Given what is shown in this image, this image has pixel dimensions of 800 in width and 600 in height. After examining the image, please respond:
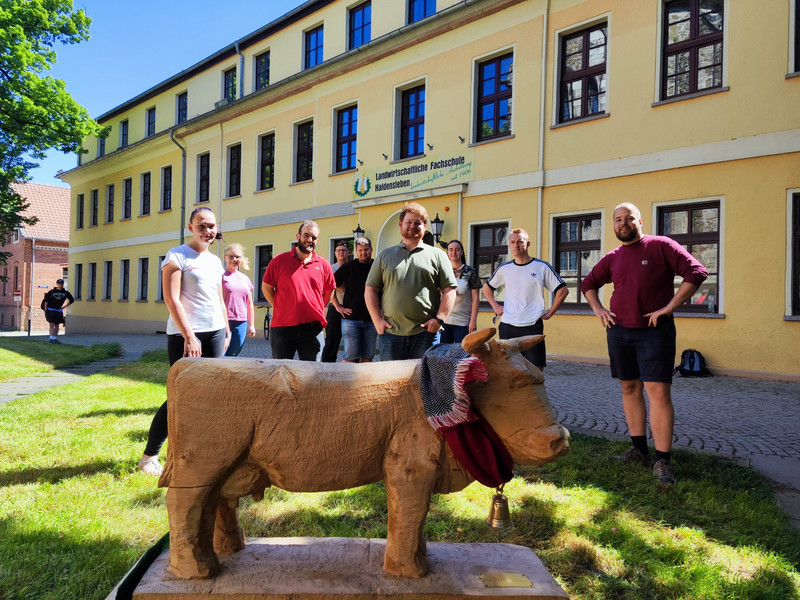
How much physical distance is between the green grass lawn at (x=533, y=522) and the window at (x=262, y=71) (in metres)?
16.8

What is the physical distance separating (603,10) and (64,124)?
56.4 feet

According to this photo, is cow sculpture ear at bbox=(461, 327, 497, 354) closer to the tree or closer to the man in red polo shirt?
the man in red polo shirt

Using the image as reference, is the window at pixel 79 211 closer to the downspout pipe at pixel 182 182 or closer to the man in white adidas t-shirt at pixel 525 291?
the downspout pipe at pixel 182 182

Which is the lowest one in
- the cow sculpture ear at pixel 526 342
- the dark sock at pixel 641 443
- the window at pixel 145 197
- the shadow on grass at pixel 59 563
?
the shadow on grass at pixel 59 563

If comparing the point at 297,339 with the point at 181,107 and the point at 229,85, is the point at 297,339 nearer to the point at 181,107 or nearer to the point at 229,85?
the point at 229,85

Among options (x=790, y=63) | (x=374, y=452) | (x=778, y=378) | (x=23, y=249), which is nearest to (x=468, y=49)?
(x=790, y=63)

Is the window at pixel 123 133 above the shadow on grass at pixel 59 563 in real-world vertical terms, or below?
above

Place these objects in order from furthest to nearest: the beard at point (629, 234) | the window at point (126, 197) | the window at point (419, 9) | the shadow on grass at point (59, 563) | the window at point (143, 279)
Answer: the window at point (126, 197) → the window at point (143, 279) → the window at point (419, 9) → the beard at point (629, 234) → the shadow on grass at point (59, 563)

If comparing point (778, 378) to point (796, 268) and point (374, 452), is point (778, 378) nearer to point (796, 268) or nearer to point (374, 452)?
Result: point (796, 268)

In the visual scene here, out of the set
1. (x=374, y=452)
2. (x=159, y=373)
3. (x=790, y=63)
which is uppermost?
(x=790, y=63)

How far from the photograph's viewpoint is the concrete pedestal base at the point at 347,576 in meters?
1.91

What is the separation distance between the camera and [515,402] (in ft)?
6.19

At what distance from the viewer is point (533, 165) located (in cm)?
1170

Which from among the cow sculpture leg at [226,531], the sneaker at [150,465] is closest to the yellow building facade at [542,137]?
the sneaker at [150,465]
